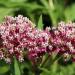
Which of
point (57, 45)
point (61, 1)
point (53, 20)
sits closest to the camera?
point (57, 45)

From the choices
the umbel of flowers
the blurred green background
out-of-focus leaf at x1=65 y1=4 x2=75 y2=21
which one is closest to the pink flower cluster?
the umbel of flowers

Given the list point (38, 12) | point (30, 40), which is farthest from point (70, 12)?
point (30, 40)

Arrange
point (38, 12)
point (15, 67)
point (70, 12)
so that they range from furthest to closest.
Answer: point (70, 12)
point (38, 12)
point (15, 67)

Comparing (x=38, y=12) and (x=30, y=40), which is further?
(x=38, y=12)

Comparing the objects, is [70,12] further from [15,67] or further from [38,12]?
[15,67]

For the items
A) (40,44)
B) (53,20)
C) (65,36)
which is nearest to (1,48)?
(40,44)

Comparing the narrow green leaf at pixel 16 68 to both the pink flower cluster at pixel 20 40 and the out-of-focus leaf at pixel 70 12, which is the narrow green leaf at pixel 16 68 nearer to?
the pink flower cluster at pixel 20 40

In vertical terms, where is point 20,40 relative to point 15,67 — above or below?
above

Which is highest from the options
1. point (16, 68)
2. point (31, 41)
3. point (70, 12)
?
point (70, 12)

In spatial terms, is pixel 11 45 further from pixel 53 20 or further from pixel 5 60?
pixel 53 20
